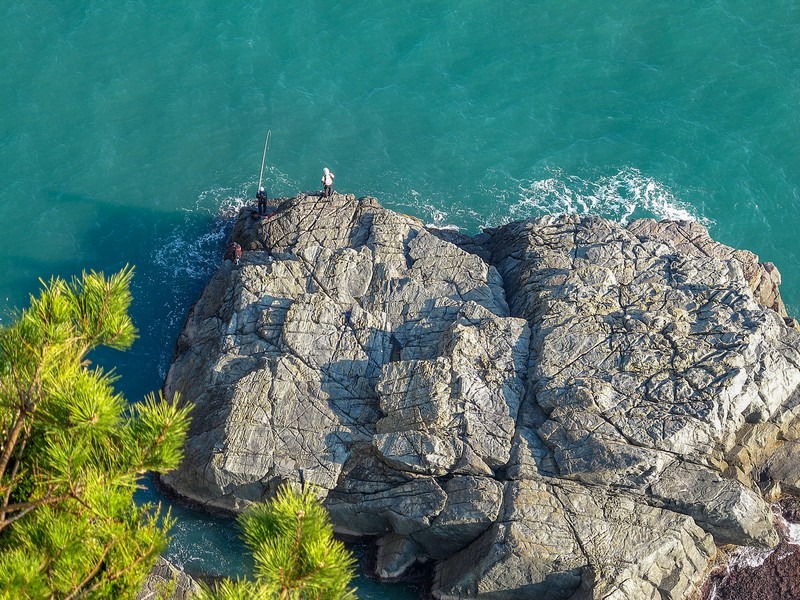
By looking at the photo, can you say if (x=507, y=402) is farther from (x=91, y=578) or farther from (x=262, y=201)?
(x=91, y=578)

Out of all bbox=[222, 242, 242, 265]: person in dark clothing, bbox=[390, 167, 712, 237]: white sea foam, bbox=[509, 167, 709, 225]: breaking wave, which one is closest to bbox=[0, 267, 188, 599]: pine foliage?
bbox=[222, 242, 242, 265]: person in dark clothing

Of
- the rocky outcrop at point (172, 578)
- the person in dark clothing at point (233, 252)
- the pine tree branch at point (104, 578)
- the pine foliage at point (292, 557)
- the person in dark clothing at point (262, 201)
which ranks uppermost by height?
the pine foliage at point (292, 557)

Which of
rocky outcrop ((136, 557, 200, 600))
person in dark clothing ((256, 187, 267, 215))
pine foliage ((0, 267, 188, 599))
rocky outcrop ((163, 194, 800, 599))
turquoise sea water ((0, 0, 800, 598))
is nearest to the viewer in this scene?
pine foliage ((0, 267, 188, 599))

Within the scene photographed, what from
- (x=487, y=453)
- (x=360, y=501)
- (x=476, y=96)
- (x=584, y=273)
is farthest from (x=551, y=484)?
(x=476, y=96)

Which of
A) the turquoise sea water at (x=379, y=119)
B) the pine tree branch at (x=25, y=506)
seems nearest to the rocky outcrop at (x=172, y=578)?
the pine tree branch at (x=25, y=506)

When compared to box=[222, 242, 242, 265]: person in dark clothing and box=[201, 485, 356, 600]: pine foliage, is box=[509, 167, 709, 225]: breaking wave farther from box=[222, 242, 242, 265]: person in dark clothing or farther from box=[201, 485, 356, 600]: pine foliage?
box=[201, 485, 356, 600]: pine foliage

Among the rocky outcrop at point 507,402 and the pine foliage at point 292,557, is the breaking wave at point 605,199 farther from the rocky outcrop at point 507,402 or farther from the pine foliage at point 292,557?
the pine foliage at point 292,557
